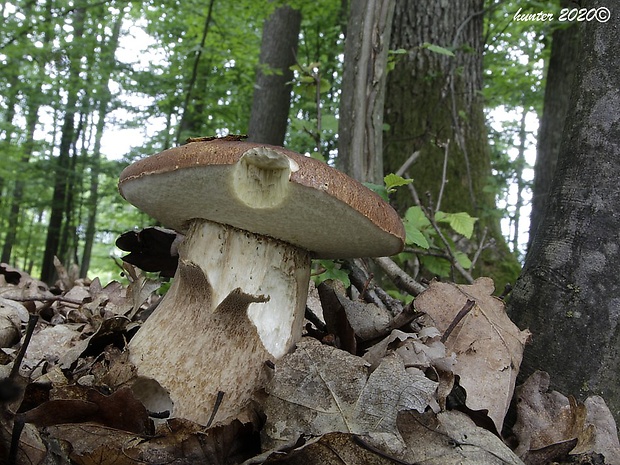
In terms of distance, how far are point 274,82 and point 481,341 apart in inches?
248

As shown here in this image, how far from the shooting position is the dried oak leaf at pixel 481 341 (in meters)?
1.31

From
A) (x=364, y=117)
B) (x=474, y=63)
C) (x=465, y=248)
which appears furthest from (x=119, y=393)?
(x=474, y=63)

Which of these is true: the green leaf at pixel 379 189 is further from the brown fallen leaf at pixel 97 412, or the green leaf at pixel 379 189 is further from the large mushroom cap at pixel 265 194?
the brown fallen leaf at pixel 97 412

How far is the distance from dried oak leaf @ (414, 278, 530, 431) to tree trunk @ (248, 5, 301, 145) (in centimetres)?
561

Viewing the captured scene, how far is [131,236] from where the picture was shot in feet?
6.15

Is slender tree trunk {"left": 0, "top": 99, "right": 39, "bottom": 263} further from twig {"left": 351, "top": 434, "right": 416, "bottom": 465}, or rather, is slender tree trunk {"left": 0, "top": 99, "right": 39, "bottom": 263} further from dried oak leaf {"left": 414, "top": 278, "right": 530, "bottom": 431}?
twig {"left": 351, "top": 434, "right": 416, "bottom": 465}

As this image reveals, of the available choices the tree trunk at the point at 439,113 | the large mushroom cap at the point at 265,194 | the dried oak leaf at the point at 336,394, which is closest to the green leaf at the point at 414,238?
the large mushroom cap at the point at 265,194

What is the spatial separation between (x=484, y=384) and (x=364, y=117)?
64.1 inches

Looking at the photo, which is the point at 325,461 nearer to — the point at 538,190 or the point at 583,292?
the point at 583,292

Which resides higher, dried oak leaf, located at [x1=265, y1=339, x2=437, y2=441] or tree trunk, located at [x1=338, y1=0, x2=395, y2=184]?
tree trunk, located at [x1=338, y1=0, x2=395, y2=184]

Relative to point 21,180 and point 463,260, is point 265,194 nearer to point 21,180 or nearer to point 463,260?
point 463,260

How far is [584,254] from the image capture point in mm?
1486

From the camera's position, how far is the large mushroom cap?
115cm

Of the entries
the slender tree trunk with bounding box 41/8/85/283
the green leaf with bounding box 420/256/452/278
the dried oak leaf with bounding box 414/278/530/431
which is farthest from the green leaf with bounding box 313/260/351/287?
the slender tree trunk with bounding box 41/8/85/283
